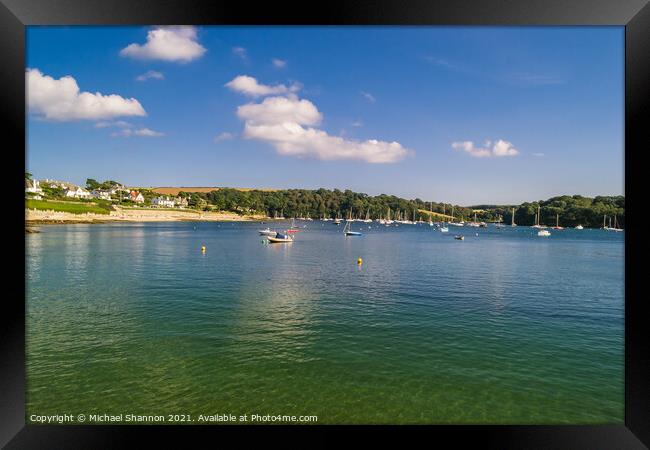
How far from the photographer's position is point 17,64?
3691mm

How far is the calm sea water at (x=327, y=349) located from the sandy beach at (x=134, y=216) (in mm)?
30528

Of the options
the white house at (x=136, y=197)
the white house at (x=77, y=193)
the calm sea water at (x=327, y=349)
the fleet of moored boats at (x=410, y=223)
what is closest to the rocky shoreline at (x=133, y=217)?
the white house at (x=136, y=197)

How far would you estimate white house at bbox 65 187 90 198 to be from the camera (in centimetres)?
7831

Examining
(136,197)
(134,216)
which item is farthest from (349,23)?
(136,197)

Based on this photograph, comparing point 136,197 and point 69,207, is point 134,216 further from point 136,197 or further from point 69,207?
point 136,197

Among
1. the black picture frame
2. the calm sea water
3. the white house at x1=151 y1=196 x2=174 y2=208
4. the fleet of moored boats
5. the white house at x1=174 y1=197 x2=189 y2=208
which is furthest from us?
the white house at x1=174 y1=197 x2=189 y2=208

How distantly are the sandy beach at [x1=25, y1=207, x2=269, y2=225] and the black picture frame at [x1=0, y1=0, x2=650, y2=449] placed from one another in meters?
38.0

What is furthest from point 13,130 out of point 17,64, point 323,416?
point 323,416

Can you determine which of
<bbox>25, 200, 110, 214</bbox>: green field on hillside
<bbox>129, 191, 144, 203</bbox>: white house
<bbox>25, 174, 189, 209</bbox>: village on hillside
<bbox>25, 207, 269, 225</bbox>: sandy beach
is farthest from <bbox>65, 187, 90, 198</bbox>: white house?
<bbox>25, 207, 269, 225</bbox>: sandy beach

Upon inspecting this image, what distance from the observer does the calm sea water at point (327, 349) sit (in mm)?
5879

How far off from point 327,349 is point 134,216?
8618cm

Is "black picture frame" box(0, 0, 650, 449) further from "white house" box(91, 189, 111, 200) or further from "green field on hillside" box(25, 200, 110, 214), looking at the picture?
"white house" box(91, 189, 111, 200)

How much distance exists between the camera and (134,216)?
264ft

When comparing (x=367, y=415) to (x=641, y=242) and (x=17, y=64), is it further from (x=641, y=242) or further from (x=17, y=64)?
(x=17, y=64)
